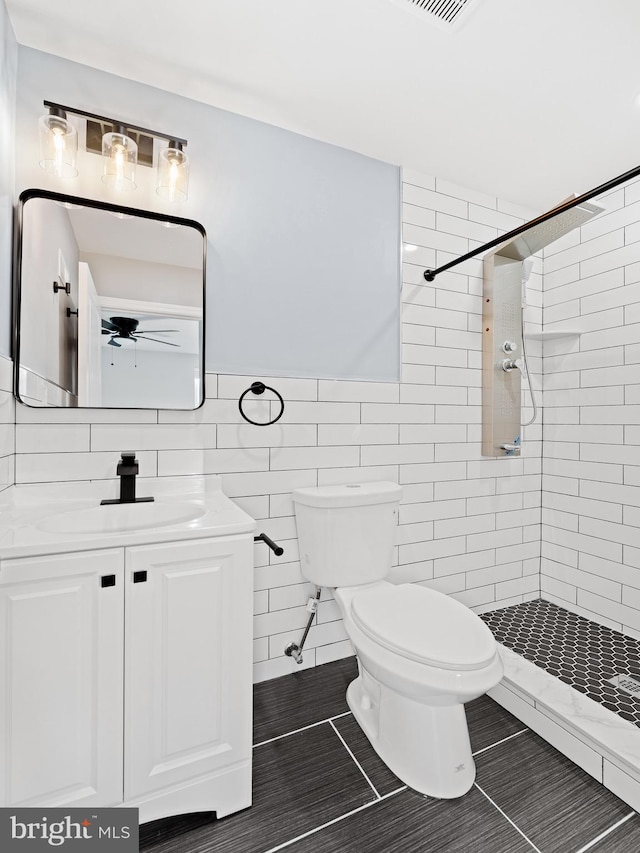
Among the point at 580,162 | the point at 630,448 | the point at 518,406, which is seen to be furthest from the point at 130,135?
the point at 630,448

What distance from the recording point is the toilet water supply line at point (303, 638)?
1.79 m

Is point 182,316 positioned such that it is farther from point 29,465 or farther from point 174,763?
point 174,763

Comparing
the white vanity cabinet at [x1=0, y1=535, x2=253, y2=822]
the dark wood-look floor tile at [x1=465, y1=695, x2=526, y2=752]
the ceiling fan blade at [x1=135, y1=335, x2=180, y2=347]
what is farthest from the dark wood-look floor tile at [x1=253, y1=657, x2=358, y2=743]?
the ceiling fan blade at [x1=135, y1=335, x2=180, y2=347]

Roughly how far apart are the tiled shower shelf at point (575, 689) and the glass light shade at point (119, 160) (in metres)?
2.39

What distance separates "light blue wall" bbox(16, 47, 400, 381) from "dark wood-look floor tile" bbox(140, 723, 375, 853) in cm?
140

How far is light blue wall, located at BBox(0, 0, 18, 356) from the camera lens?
4.37ft

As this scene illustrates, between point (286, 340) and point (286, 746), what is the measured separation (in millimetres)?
1536

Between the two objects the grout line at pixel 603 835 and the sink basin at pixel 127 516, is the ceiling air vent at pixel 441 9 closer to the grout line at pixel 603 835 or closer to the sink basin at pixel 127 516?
the sink basin at pixel 127 516

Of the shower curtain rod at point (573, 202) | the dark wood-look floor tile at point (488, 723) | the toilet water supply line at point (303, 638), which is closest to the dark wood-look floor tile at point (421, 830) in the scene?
the dark wood-look floor tile at point (488, 723)

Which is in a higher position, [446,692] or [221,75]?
[221,75]

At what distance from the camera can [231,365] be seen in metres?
1.81

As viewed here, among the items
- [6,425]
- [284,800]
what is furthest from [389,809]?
[6,425]

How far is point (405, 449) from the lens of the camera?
218 centimetres

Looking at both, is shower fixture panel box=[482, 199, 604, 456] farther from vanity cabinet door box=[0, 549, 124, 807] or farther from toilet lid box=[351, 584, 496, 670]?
vanity cabinet door box=[0, 549, 124, 807]
